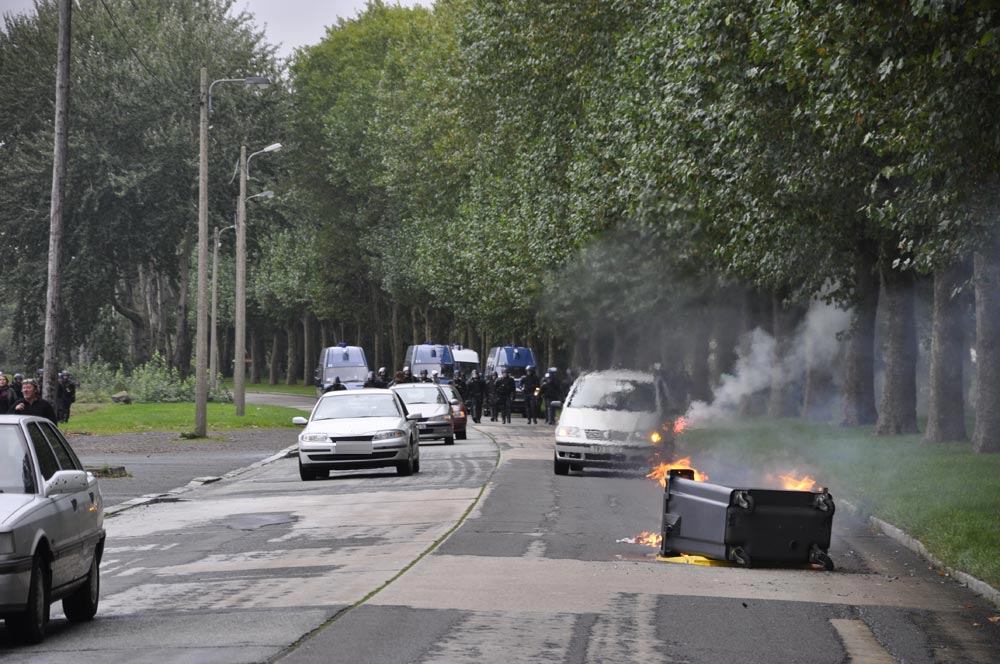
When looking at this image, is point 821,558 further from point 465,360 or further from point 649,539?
point 465,360

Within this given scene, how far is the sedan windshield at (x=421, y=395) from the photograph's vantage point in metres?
37.9

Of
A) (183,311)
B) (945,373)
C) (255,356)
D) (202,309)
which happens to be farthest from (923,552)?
(255,356)

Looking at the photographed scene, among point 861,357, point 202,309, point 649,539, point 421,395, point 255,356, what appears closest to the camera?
point 649,539

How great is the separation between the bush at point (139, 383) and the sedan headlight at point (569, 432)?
3408cm

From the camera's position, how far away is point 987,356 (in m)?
26.4

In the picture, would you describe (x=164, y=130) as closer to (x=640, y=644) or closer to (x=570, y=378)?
(x=570, y=378)

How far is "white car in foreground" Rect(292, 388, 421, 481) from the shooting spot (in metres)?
25.7

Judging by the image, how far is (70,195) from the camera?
185 feet

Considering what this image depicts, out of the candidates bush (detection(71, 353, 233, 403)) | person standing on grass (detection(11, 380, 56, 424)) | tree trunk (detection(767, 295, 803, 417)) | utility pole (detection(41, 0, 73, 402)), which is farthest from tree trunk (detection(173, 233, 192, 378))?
person standing on grass (detection(11, 380, 56, 424))

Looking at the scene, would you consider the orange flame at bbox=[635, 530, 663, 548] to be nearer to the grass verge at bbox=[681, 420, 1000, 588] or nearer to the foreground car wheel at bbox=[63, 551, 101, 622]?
the grass verge at bbox=[681, 420, 1000, 588]

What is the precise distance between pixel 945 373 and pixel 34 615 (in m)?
21.8

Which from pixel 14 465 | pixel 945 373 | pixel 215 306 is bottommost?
pixel 14 465

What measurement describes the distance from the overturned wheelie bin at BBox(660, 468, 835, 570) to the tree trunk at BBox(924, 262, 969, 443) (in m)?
15.5

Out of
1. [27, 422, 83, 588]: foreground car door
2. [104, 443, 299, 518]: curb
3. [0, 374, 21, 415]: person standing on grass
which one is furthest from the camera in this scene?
[0, 374, 21, 415]: person standing on grass
